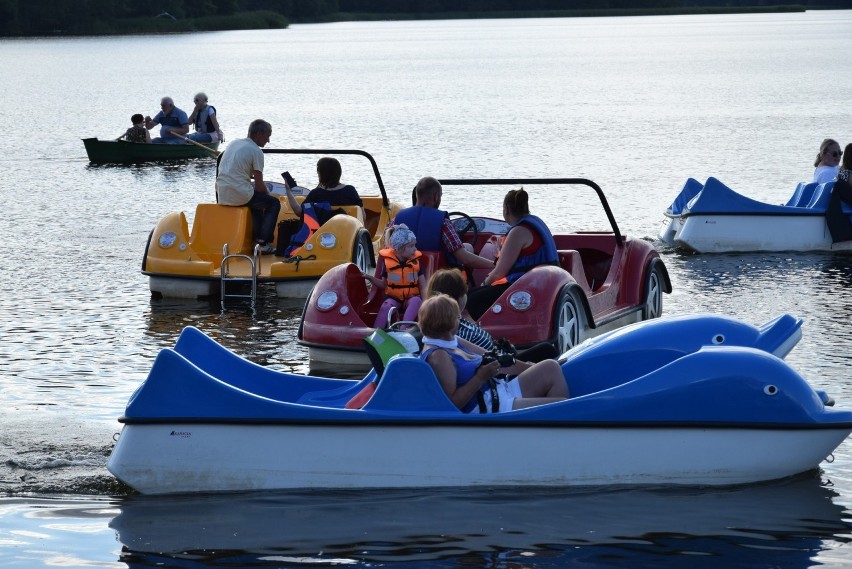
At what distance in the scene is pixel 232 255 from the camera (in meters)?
12.6

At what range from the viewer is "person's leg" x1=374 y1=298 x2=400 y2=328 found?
9875mm

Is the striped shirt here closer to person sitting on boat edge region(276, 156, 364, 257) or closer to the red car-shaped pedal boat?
the red car-shaped pedal boat

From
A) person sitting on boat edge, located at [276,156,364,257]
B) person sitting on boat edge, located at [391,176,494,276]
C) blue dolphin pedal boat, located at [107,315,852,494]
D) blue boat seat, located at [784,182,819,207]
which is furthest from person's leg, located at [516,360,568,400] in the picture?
blue boat seat, located at [784,182,819,207]

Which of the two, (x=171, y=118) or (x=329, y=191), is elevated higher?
(x=329, y=191)

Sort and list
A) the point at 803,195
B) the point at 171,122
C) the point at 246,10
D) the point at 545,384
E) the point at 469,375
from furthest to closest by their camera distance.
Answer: the point at 246,10
the point at 171,122
the point at 803,195
the point at 545,384
the point at 469,375

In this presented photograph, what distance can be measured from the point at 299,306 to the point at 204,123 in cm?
1411

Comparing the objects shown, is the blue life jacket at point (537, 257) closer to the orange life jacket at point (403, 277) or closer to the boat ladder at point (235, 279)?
the orange life jacket at point (403, 277)

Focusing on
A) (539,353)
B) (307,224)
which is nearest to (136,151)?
(307,224)

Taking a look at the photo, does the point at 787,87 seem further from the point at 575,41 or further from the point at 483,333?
the point at 575,41

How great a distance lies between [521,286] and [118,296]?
528 cm

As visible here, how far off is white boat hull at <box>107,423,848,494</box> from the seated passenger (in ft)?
9.04

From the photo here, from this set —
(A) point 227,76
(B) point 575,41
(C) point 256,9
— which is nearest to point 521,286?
(A) point 227,76

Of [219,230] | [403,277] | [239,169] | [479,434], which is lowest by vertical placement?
[479,434]

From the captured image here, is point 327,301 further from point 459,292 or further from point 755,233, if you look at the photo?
point 755,233
